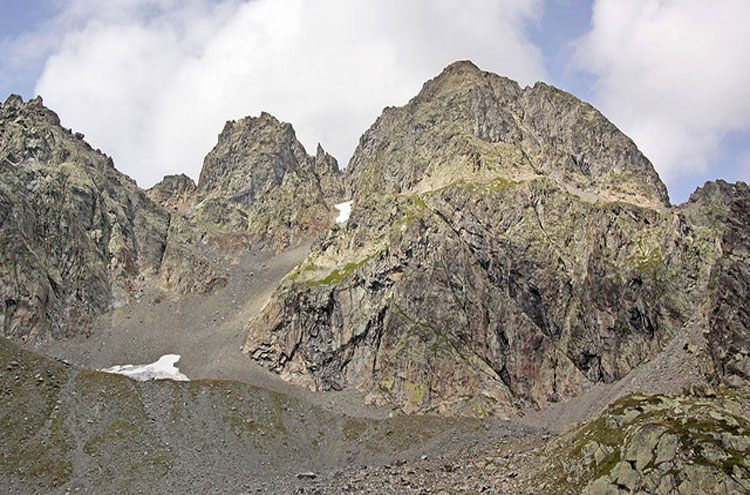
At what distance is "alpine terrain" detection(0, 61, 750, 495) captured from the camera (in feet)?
224

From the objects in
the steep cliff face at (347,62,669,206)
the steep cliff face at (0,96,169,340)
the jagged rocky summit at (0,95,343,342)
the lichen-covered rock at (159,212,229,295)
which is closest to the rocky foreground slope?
the steep cliff face at (0,96,169,340)

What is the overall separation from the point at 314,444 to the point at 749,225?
8028 cm

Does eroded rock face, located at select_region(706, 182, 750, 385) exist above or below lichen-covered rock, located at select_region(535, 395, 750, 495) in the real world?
above

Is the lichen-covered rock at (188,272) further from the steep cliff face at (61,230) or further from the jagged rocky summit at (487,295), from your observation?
the jagged rocky summit at (487,295)

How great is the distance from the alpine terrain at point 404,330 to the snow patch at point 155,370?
2.14 ft

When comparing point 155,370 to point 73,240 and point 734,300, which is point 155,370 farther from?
point 734,300

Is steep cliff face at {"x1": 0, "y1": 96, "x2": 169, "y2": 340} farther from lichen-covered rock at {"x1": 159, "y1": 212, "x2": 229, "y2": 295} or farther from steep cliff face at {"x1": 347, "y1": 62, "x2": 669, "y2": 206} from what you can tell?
steep cliff face at {"x1": 347, "y1": 62, "x2": 669, "y2": 206}

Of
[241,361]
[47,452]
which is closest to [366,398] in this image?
[241,361]

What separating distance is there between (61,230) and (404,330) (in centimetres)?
10340

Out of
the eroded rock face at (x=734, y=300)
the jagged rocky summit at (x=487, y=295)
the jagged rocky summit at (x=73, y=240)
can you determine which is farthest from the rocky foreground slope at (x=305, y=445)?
the jagged rocky summit at (x=73, y=240)

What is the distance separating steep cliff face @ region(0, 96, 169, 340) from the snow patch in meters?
22.8

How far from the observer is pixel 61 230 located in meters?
151

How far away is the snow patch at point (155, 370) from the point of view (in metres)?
119

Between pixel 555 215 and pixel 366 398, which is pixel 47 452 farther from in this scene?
pixel 555 215
